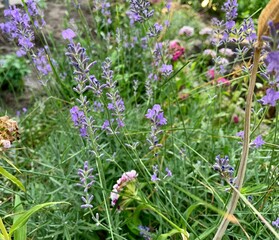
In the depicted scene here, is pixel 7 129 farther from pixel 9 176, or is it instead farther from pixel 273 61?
pixel 273 61

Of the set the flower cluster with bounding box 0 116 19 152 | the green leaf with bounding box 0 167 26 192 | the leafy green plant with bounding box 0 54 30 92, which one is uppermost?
the flower cluster with bounding box 0 116 19 152

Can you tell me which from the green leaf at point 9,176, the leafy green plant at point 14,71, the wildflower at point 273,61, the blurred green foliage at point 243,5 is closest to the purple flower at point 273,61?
the wildflower at point 273,61

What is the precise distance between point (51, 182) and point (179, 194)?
2.22 feet

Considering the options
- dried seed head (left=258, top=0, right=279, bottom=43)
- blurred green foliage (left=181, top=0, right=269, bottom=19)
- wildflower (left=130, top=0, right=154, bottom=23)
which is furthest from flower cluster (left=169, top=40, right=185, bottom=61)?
dried seed head (left=258, top=0, right=279, bottom=43)

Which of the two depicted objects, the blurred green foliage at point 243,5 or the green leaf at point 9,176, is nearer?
the green leaf at point 9,176

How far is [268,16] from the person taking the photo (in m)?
0.92

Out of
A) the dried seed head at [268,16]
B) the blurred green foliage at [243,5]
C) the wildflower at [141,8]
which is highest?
the dried seed head at [268,16]

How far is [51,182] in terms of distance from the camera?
2.31 meters

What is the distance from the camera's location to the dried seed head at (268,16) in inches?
35.9

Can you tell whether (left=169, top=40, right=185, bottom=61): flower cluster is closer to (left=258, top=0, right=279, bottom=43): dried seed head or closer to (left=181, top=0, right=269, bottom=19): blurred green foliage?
(left=181, top=0, right=269, bottom=19): blurred green foliage

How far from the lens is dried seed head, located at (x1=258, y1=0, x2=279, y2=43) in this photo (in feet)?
2.99

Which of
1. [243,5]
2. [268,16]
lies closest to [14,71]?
[243,5]

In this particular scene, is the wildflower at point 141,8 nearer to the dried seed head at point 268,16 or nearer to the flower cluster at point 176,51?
the dried seed head at point 268,16

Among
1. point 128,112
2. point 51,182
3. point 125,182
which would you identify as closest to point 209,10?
point 128,112
